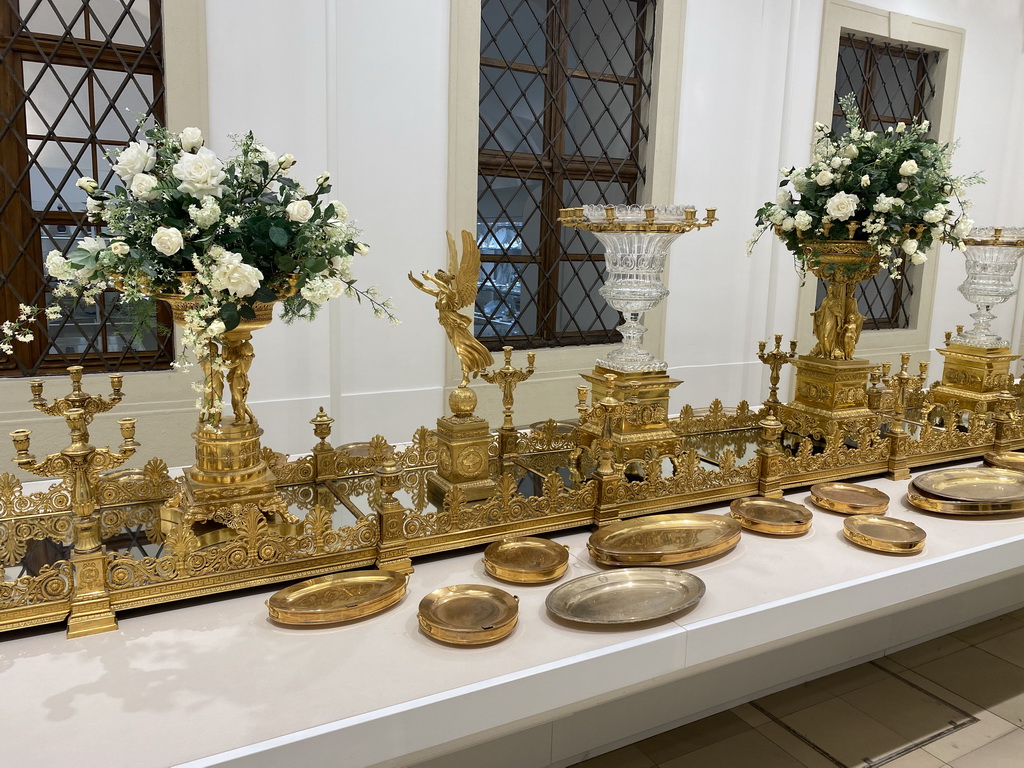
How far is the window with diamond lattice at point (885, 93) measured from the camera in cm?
528

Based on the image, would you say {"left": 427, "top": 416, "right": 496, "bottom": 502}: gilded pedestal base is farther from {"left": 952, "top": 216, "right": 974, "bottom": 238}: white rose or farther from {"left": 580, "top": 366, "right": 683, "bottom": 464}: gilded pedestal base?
{"left": 952, "top": 216, "right": 974, "bottom": 238}: white rose

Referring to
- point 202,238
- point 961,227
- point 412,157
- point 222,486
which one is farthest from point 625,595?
point 412,157

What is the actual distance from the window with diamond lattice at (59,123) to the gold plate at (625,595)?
2.71 metres

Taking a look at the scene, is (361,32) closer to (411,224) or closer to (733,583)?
(411,224)

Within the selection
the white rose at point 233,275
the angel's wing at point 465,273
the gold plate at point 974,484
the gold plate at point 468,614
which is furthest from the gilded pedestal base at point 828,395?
the white rose at point 233,275

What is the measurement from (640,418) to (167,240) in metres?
1.34

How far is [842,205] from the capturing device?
237cm

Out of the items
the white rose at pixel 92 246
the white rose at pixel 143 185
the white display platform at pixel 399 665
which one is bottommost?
→ the white display platform at pixel 399 665

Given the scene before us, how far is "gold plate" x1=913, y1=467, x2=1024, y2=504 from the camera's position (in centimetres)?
215

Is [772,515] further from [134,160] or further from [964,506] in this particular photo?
[134,160]

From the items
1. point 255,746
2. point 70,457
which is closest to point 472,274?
Result: point 70,457

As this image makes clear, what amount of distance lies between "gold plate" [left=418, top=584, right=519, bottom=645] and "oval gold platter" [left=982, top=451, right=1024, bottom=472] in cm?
193

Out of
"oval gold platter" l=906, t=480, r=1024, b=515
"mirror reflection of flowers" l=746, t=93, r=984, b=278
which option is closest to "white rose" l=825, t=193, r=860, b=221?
"mirror reflection of flowers" l=746, t=93, r=984, b=278

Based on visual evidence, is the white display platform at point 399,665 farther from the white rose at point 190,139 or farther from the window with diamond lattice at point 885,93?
the window with diamond lattice at point 885,93
